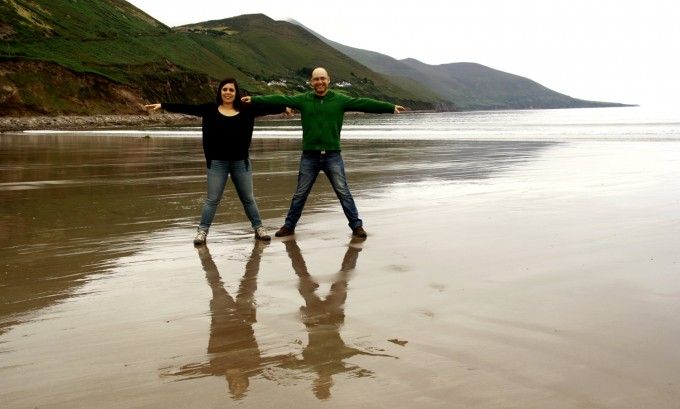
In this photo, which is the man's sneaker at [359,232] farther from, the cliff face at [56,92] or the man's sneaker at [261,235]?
the cliff face at [56,92]

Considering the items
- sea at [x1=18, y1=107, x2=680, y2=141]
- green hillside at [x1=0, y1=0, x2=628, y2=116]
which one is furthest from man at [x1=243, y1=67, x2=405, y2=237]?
green hillside at [x1=0, y1=0, x2=628, y2=116]

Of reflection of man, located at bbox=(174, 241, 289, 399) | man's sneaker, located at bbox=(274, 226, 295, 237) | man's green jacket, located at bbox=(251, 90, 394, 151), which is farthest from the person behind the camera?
man's green jacket, located at bbox=(251, 90, 394, 151)

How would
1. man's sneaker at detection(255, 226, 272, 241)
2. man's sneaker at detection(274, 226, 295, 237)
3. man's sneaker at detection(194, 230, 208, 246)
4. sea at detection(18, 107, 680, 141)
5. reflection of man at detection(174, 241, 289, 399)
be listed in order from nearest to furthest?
reflection of man at detection(174, 241, 289, 399) → man's sneaker at detection(194, 230, 208, 246) → man's sneaker at detection(255, 226, 272, 241) → man's sneaker at detection(274, 226, 295, 237) → sea at detection(18, 107, 680, 141)

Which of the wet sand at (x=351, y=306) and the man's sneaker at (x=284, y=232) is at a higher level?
the wet sand at (x=351, y=306)

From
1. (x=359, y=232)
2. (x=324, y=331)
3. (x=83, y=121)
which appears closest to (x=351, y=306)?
(x=324, y=331)

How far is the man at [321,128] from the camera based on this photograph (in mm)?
8594

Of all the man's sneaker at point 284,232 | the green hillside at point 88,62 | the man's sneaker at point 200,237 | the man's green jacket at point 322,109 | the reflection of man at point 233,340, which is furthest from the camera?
the green hillside at point 88,62

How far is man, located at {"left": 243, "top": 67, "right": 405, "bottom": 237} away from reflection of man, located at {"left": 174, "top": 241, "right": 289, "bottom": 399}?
251 centimetres

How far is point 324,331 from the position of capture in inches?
179

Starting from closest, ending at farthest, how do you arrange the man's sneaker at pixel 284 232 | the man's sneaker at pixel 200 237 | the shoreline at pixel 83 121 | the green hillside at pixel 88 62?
the man's sneaker at pixel 200 237 → the man's sneaker at pixel 284 232 → the shoreline at pixel 83 121 → the green hillside at pixel 88 62

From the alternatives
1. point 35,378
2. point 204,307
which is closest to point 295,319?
point 204,307

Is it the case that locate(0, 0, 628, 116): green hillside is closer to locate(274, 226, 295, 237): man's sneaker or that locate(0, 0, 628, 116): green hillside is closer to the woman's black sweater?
the woman's black sweater

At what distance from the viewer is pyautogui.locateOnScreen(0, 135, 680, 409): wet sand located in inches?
140

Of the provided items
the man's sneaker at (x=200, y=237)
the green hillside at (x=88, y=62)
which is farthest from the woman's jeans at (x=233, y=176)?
the green hillside at (x=88, y=62)
